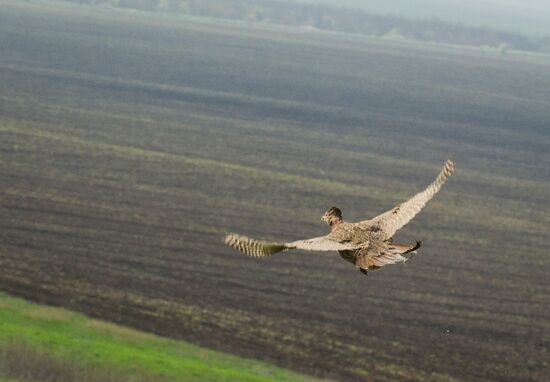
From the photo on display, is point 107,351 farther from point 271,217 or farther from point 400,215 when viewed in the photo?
point 400,215

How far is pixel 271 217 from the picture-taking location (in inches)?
1982

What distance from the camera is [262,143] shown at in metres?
73.2

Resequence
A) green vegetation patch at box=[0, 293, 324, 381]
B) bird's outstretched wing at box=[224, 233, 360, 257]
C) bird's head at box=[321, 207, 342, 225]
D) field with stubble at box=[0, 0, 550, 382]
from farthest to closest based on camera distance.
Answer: field with stubble at box=[0, 0, 550, 382] < green vegetation patch at box=[0, 293, 324, 381] < bird's head at box=[321, 207, 342, 225] < bird's outstretched wing at box=[224, 233, 360, 257]

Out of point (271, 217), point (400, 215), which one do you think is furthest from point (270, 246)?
point (271, 217)

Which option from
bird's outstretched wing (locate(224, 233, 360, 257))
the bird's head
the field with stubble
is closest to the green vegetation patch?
the field with stubble

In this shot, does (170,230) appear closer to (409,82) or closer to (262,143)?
(262,143)

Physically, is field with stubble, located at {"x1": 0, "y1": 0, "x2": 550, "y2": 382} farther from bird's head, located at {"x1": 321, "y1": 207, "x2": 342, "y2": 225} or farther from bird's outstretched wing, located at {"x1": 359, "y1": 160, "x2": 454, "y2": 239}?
bird's head, located at {"x1": 321, "y1": 207, "x2": 342, "y2": 225}

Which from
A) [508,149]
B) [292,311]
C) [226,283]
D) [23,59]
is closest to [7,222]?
[226,283]

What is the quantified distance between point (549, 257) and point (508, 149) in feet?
126

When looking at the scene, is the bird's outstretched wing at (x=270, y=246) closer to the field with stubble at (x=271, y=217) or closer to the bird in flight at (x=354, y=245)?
the bird in flight at (x=354, y=245)

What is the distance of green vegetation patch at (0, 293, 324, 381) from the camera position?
98.7 feet

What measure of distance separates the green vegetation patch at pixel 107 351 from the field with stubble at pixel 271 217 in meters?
0.95

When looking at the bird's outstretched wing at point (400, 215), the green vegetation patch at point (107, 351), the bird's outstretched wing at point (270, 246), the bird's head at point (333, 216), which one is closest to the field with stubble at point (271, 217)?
the green vegetation patch at point (107, 351)

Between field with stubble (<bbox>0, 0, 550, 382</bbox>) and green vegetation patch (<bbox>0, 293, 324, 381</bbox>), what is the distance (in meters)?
0.95
